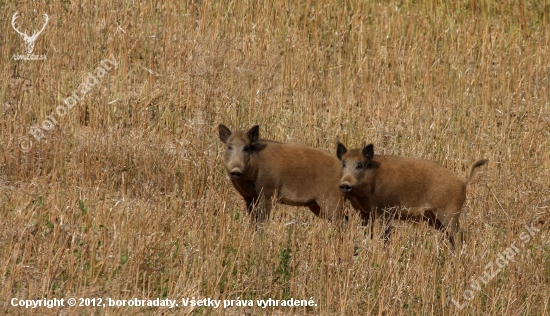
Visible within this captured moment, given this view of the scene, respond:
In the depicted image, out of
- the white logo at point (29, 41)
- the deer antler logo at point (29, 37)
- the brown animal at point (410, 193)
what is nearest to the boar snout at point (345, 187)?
the brown animal at point (410, 193)

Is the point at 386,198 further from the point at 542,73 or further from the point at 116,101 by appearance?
the point at 542,73

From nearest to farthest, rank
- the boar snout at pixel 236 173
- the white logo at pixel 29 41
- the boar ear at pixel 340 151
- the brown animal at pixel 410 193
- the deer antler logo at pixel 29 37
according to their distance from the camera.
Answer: the boar snout at pixel 236 173
the boar ear at pixel 340 151
the brown animal at pixel 410 193
the white logo at pixel 29 41
the deer antler logo at pixel 29 37

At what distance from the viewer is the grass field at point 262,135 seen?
7785 mm

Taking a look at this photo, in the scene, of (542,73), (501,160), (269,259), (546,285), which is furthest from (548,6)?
(269,259)

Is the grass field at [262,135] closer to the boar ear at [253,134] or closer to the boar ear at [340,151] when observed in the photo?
the boar ear at [340,151]

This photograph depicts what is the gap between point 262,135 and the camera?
456 inches

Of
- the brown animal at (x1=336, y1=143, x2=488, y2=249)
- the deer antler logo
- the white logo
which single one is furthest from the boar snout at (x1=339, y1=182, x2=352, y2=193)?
the deer antler logo

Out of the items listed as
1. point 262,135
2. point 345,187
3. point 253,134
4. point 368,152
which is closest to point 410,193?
point 368,152

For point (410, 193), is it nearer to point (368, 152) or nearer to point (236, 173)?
point (368, 152)

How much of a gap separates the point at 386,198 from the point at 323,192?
60 cm

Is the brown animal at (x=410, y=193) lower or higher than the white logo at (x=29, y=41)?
lower

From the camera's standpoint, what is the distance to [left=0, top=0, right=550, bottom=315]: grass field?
7.79m

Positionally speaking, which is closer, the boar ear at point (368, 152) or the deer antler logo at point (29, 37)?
the boar ear at point (368, 152)

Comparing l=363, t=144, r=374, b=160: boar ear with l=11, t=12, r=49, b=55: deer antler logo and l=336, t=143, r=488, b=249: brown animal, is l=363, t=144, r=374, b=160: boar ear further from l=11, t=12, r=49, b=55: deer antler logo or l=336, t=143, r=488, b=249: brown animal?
l=11, t=12, r=49, b=55: deer antler logo
